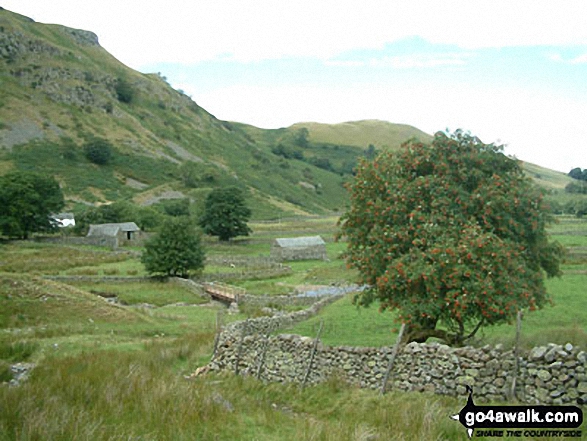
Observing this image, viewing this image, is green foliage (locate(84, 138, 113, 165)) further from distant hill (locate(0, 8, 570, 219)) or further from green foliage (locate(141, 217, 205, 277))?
green foliage (locate(141, 217, 205, 277))

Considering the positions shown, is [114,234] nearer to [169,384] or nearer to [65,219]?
[65,219]

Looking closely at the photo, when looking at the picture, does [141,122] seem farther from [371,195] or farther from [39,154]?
[371,195]

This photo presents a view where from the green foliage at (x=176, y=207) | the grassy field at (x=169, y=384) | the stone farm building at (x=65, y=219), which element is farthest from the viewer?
the green foliage at (x=176, y=207)

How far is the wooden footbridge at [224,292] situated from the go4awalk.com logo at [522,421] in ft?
112

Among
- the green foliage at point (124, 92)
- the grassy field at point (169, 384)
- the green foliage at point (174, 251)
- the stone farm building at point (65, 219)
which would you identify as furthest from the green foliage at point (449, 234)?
the green foliage at point (124, 92)

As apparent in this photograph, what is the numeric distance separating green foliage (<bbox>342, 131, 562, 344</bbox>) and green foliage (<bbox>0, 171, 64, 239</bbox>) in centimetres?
7121

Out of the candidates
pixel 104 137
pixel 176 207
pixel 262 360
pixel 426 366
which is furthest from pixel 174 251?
pixel 104 137

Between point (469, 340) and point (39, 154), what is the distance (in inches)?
5106

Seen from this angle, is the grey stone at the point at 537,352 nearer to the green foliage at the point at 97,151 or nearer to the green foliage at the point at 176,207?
the green foliage at the point at 176,207

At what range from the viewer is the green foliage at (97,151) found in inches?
5335

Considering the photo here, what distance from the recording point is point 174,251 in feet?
182

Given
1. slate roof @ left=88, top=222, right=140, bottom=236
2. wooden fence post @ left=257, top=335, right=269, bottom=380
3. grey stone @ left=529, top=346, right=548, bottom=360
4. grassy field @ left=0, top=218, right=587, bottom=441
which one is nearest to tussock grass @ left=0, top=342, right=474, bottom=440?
A: grassy field @ left=0, top=218, right=587, bottom=441

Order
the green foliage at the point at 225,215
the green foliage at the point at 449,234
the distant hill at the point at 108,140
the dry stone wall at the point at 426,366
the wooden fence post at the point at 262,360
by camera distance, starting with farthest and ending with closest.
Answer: the distant hill at the point at 108,140 → the green foliage at the point at 225,215 → the wooden fence post at the point at 262,360 → the green foliage at the point at 449,234 → the dry stone wall at the point at 426,366

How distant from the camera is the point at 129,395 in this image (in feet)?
38.2
